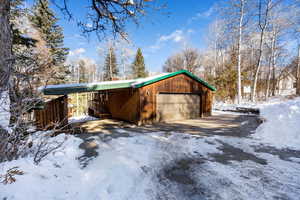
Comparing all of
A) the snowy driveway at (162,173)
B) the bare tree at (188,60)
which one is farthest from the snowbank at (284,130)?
the bare tree at (188,60)

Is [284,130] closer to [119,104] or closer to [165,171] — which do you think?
[165,171]

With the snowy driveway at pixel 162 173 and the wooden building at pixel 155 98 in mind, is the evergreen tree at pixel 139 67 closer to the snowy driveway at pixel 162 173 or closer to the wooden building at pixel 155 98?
the wooden building at pixel 155 98

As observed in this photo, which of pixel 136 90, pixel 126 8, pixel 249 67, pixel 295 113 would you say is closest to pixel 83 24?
pixel 126 8

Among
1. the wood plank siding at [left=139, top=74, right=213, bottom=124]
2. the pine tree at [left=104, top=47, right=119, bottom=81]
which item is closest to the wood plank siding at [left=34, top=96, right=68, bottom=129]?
the wood plank siding at [left=139, top=74, right=213, bottom=124]

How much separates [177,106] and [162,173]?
21.7 ft

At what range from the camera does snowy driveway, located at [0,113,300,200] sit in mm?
2201

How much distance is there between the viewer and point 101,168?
3115 mm

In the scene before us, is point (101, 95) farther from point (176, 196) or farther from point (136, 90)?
point (176, 196)

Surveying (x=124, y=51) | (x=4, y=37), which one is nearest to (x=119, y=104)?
(x=4, y=37)

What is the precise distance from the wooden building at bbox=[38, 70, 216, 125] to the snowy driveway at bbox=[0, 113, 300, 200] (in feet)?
11.2

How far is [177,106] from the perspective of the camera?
9.30m

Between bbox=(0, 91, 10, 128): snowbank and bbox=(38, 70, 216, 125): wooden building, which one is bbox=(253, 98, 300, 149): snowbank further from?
bbox=(0, 91, 10, 128): snowbank

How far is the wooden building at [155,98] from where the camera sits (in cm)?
772

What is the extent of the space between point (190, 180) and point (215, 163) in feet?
3.37
